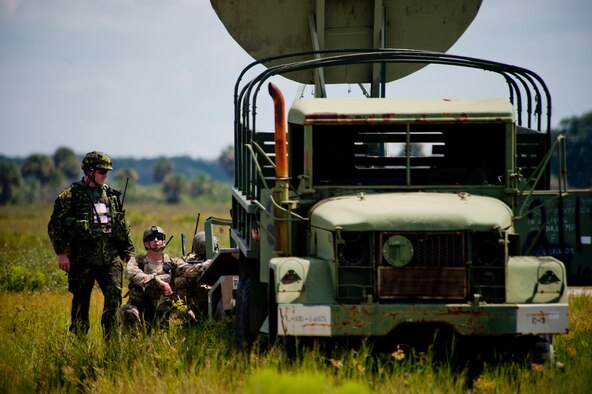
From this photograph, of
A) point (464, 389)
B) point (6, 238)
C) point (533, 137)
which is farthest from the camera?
point (6, 238)

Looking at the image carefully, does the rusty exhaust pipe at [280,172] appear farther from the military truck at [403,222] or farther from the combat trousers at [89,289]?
the combat trousers at [89,289]

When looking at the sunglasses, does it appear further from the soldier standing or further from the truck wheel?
the truck wheel

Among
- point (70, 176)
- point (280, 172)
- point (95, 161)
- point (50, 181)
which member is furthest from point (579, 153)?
point (280, 172)

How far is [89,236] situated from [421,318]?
4.12 meters

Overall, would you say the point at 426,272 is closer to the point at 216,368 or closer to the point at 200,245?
the point at 216,368

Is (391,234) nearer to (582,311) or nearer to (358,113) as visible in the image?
(358,113)

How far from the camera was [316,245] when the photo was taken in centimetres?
995

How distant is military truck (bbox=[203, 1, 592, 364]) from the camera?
9234mm

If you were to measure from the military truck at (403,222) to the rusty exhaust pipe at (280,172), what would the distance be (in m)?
0.01

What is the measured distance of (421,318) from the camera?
919cm

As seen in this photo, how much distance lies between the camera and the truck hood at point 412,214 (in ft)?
30.5

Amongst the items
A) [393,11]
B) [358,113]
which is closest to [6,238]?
[393,11]

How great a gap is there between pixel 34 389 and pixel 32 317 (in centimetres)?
348

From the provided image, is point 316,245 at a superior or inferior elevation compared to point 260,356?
superior
